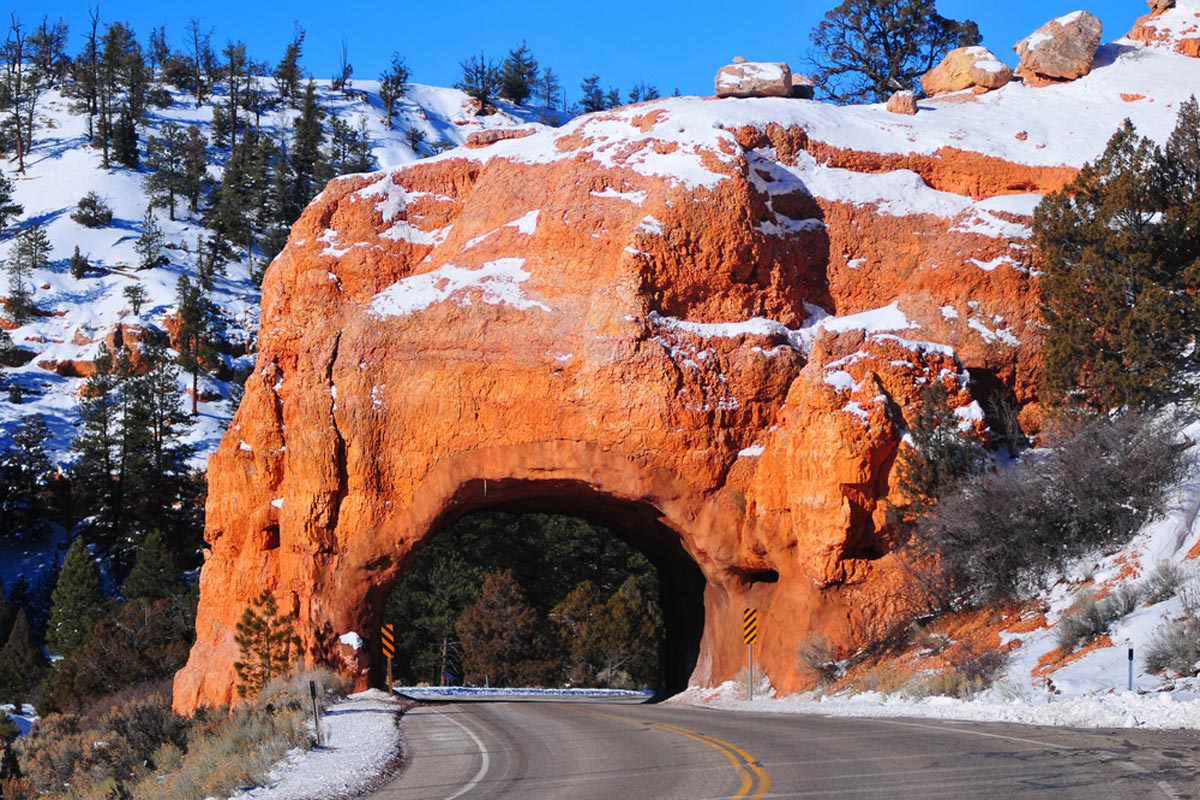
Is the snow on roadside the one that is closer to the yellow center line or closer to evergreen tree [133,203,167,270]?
the yellow center line

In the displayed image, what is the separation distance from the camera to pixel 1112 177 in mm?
26906

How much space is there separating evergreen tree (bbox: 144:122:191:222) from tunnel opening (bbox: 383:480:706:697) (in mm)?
52027

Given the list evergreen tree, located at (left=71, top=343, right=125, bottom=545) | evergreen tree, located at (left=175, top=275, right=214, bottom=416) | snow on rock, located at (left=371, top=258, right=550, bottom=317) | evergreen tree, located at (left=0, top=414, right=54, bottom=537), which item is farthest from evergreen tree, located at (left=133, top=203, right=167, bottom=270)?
snow on rock, located at (left=371, top=258, right=550, bottom=317)

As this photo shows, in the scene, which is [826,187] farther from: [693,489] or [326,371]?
[326,371]

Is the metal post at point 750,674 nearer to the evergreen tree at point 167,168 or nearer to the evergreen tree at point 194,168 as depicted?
the evergreen tree at point 167,168

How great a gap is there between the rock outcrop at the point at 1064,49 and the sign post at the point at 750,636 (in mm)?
18144

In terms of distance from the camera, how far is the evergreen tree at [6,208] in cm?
9400

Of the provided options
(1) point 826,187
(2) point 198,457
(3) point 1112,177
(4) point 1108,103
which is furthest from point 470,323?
(2) point 198,457

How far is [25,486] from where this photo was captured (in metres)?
66.1

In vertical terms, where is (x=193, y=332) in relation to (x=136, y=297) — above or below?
below

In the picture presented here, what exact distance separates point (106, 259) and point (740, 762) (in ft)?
287

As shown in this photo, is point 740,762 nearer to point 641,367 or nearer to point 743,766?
point 743,766

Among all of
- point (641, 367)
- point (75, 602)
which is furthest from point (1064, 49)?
point (75, 602)

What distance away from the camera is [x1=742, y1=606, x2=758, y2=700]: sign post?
27172 millimetres
